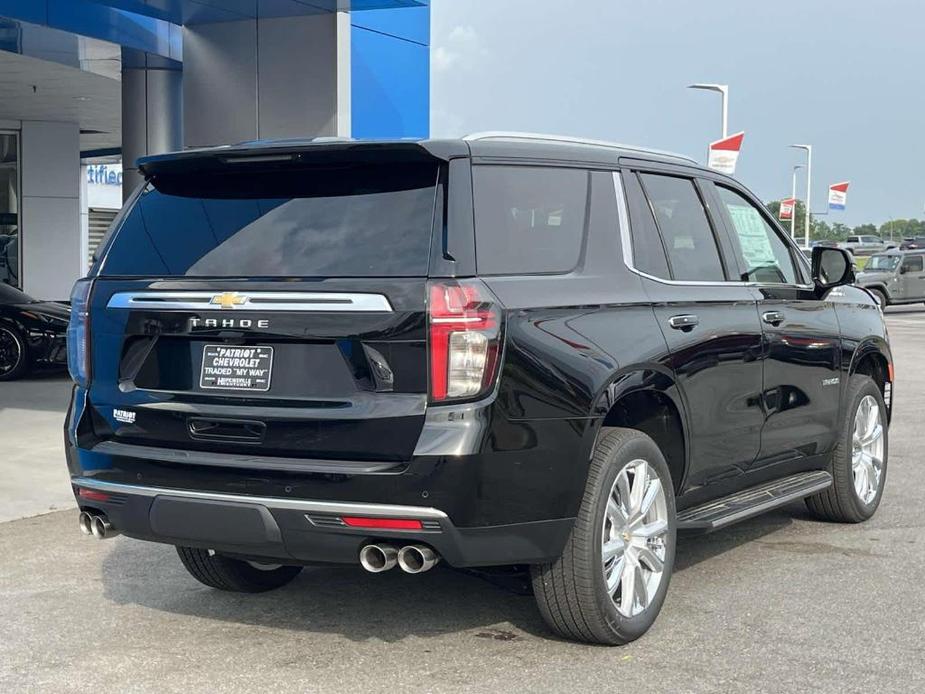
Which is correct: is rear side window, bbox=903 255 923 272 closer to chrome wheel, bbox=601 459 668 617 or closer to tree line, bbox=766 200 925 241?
chrome wheel, bbox=601 459 668 617

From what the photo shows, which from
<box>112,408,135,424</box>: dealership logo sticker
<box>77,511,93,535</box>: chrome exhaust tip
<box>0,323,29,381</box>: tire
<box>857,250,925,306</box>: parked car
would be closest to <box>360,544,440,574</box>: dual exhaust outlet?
<box>112,408,135,424</box>: dealership logo sticker

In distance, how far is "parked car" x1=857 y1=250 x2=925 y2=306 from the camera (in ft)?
112

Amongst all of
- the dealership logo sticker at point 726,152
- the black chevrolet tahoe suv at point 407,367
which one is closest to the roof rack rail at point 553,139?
the black chevrolet tahoe suv at point 407,367

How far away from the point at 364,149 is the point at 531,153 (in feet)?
2.31

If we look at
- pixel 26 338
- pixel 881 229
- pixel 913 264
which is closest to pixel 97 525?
pixel 26 338

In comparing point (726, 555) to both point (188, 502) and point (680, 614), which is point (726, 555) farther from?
point (188, 502)

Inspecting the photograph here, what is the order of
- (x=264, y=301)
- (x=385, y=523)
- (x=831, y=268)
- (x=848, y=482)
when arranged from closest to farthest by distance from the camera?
1. (x=385, y=523)
2. (x=264, y=301)
3. (x=831, y=268)
4. (x=848, y=482)

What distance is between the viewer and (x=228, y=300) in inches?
177

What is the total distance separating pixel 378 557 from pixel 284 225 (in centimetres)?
123

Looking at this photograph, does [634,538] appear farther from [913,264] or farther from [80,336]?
[913,264]

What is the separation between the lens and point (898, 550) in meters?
6.44

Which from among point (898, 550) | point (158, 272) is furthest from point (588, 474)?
point (898, 550)

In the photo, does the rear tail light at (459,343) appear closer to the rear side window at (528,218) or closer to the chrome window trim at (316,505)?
the rear side window at (528,218)

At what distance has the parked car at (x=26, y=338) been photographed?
15.2 metres
